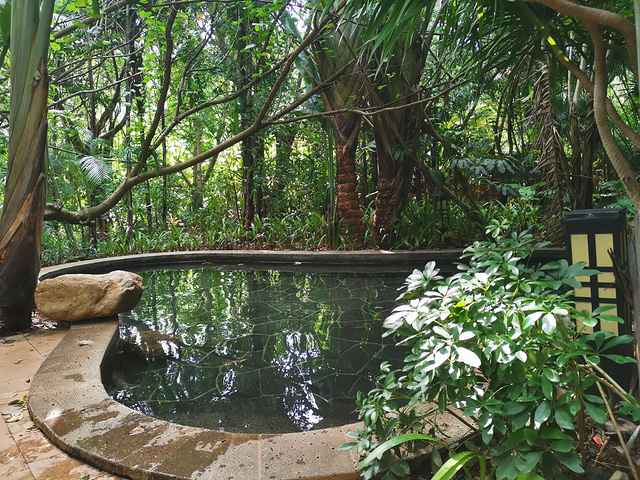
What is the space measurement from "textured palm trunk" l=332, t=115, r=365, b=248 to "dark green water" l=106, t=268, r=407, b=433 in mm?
2240

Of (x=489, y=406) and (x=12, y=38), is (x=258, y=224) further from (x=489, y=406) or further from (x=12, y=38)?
→ (x=489, y=406)

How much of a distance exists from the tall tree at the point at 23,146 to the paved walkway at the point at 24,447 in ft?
2.94

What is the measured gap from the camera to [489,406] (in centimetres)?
125

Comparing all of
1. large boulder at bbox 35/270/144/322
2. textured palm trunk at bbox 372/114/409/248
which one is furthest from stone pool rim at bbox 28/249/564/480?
textured palm trunk at bbox 372/114/409/248

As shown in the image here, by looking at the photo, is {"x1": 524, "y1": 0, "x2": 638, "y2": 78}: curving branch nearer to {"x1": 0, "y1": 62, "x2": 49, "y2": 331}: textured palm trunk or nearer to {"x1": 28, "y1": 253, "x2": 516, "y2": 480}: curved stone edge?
{"x1": 28, "y1": 253, "x2": 516, "y2": 480}: curved stone edge

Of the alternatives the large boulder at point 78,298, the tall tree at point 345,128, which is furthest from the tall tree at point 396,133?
the large boulder at point 78,298

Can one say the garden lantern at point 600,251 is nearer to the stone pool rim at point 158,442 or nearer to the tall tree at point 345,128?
the stone pool rim at point 158,442

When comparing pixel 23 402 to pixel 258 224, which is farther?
pixel 258 224

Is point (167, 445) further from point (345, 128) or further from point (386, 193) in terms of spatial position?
point (345, 128)

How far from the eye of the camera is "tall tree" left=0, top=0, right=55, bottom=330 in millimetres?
3445

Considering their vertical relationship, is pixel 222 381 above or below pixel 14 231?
below

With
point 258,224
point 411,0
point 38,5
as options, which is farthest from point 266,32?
point 258,224

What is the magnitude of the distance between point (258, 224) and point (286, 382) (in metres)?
6.19

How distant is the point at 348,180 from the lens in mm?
7668
